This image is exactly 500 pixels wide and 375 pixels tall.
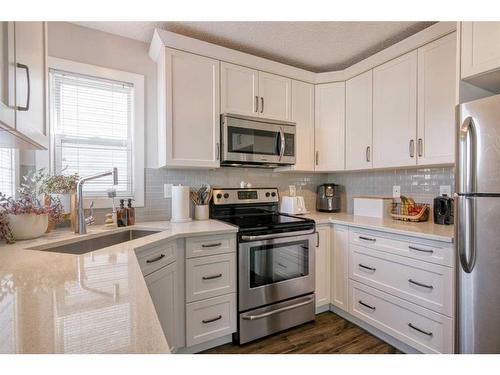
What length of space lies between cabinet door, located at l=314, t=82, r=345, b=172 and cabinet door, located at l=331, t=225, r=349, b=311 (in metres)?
0.71

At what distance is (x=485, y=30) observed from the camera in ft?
4.61

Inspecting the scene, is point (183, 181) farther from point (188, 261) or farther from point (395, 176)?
point (395, 176)

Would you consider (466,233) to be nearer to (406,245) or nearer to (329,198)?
(406,245)

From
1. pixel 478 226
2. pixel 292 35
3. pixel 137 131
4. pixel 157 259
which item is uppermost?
pixel 292 35

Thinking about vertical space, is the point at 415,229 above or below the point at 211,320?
above

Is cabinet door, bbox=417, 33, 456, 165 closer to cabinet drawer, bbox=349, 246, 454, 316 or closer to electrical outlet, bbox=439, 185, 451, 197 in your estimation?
electrical outlet, bbox=439, 185, 451, 197

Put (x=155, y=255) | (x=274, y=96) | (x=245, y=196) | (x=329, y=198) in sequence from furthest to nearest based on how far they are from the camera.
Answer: (x=329, y=198) → (x=245, y=196) → (x=274, y=96) → (x=155, y=255)

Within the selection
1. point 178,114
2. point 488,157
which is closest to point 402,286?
point 488,157

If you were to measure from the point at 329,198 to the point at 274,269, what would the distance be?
1202mm

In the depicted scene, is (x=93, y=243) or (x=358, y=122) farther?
(x=358, y=122)

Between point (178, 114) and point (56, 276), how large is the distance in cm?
148

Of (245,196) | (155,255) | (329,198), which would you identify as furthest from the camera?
(329,198)

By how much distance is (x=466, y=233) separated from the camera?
4.46 feet

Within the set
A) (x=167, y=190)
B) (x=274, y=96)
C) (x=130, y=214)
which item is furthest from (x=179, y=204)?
(x=274, y=96)
